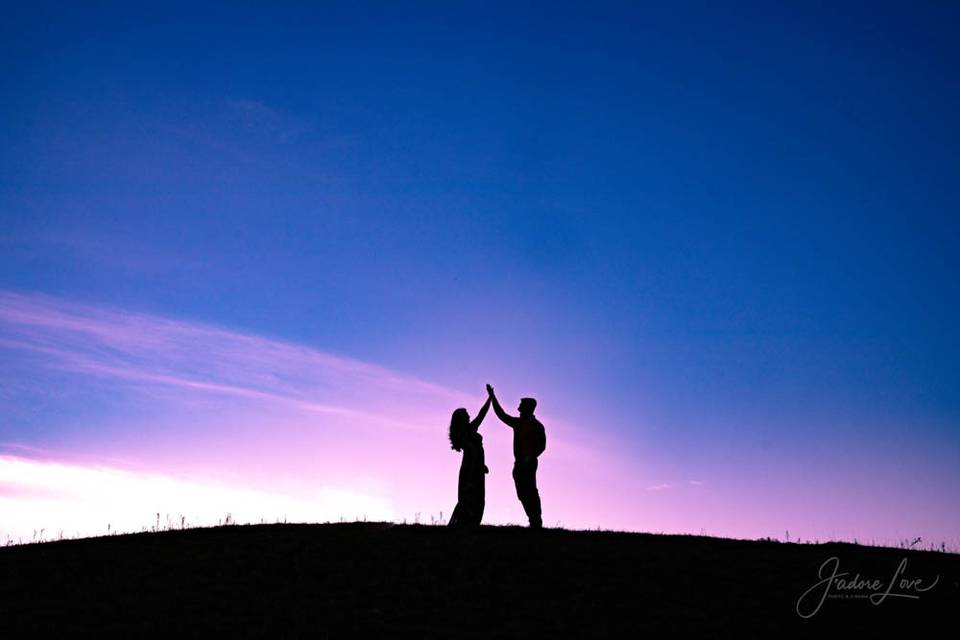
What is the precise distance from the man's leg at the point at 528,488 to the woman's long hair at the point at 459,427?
156cm

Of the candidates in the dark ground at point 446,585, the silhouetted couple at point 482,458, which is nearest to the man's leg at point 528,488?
the silhouetted couple at point 482,458

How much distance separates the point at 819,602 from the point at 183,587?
12.4m

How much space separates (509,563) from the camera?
19000 millimetres

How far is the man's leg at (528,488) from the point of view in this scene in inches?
907

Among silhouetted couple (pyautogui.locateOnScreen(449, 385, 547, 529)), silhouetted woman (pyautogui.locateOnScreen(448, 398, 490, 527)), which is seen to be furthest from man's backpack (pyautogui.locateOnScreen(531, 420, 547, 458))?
silhouetted woman (pyautogui.locateOnScreen(448, 398, 490, 527))

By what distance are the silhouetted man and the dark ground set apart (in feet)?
3.29

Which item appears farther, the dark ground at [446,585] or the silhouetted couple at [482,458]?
the silhouetted couple at [482,458]

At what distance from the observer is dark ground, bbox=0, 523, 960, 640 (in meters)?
15.1

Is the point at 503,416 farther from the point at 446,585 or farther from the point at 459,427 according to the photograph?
the point at 446,585

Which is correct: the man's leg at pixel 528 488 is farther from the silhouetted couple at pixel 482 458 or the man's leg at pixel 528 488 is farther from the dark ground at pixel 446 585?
the dark ground at pixel 446 585

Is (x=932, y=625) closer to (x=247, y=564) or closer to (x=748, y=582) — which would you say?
(x=748, y=582)

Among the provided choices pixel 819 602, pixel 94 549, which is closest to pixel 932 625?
pixel 819 602

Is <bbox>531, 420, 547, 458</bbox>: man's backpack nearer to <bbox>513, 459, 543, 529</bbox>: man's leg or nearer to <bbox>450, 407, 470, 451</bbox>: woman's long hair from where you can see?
<bbox>513, 459, 543, 529</bbox>: man's leg

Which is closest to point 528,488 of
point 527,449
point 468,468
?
point 527,449
